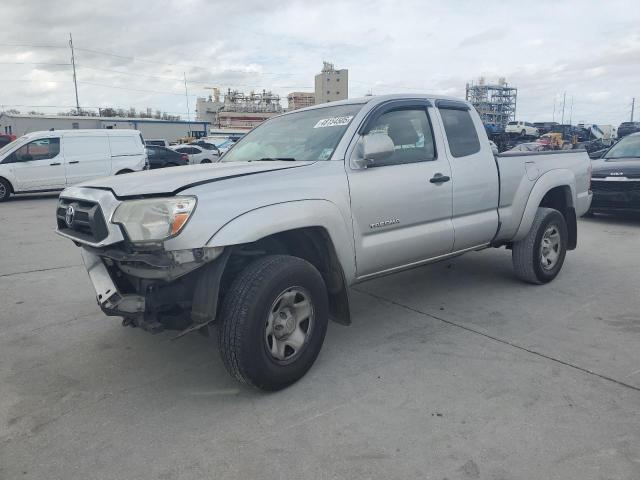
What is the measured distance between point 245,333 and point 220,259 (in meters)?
0.44

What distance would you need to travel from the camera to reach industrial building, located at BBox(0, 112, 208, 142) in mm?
45522

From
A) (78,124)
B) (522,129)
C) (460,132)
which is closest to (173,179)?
(460,132)

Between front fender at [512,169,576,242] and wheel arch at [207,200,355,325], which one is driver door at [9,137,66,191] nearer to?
wheel arch at [207,200,355,325]

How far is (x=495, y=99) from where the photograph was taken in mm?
88125

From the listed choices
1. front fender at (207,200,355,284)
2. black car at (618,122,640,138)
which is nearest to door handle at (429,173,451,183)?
front fender at (207,200,355,284)

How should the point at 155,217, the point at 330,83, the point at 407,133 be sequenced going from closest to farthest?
the point at 155,217
the point at 407,133
the point at 330,83

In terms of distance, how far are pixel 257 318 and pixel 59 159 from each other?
13719mm

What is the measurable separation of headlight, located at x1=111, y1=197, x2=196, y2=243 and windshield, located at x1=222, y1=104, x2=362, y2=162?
1.17 meters

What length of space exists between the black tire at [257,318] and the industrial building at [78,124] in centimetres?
4756

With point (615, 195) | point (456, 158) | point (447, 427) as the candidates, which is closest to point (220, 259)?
point (447, 427)

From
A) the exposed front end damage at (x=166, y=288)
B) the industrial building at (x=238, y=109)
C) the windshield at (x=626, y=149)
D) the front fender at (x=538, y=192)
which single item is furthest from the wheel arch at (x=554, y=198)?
the industrial building at (x=238, y=109)

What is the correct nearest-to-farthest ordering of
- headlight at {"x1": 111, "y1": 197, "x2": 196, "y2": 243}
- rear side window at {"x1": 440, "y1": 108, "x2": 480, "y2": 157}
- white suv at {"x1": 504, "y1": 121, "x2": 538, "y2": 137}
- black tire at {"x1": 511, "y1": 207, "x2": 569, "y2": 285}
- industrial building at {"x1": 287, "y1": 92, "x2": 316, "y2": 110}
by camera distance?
1. headlight at {"x1": 111, "y1": 197, "x2": 196, "y2": 243}
2. rear side window at {"x1": 440, "y1": 108, "x2": 480, "y2": 157}
3. black tire at {"x1": 511, "y1": 207, "x2": 569, "y2": 285}
4. white suv at {"x1": 504, "y1": 121, "x2": 538, "y2": 137}
5. industrial building at {"x1": 287, "y1": 92, "x2": 316, "y2": 110}

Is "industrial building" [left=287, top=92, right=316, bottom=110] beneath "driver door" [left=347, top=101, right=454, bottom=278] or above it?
above

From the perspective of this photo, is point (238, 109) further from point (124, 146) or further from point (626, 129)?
point (124, 146)
